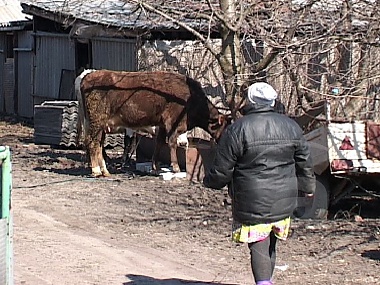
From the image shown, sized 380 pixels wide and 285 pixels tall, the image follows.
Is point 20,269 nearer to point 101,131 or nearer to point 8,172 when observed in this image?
point 8,172

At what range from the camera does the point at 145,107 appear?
14.5m

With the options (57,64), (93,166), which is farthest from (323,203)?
(57,64)

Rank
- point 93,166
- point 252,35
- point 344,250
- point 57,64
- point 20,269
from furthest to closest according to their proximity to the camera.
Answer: point 57,64, point 93,166, point 252,35, point 344,250, point 20,269

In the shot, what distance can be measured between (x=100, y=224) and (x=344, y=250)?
10.5ft

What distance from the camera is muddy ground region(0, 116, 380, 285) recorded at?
26.8 ft

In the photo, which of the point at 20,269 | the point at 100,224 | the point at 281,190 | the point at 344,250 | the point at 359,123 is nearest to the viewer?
the point at 281,190

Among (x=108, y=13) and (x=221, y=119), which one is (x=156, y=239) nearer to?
(x=221, y=119)

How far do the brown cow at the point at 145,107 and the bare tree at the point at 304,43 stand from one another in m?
0.85

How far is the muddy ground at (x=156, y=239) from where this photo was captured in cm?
816

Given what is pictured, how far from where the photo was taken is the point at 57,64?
904 inches

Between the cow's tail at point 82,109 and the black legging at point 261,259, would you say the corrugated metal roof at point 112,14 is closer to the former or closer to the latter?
the cow's tail at point 82,109

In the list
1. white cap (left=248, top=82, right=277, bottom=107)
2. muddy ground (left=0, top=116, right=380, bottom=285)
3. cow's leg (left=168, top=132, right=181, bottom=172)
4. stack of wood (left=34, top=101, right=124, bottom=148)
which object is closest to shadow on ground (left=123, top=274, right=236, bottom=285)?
muddy ground (left=0, top=116, right=380, bottom=285)

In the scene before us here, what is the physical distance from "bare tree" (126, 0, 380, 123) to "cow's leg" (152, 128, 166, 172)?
155cm

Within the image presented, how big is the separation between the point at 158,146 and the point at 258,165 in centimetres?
807
